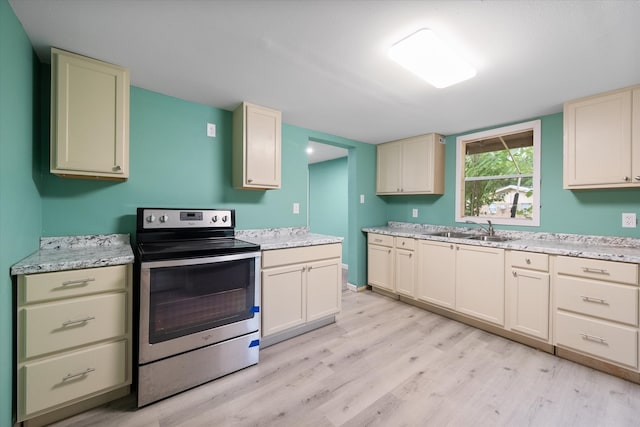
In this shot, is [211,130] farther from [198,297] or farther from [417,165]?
[417,165]

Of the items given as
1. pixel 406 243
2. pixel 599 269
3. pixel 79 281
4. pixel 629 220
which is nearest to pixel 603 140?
pixel 629 220

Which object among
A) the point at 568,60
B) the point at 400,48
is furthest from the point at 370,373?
the point at 568,60

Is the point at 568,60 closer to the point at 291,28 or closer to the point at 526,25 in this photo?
the point at 526,25

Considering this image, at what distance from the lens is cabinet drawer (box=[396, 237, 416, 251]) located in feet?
10.8

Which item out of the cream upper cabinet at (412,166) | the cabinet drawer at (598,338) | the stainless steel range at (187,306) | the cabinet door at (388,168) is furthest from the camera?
the cabinet door at (388,168)

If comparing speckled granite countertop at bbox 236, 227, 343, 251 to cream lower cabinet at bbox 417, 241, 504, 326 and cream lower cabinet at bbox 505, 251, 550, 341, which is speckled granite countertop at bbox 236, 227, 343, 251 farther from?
cream lower cabinet at bbox 505, 251, 550, 341

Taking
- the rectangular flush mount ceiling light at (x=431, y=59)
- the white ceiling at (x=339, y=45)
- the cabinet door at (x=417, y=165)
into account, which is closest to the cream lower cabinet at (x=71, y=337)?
the white ceiling at (x=339, y=45)

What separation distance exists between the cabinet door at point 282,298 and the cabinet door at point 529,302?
195cm

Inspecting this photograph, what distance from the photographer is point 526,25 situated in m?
1.41

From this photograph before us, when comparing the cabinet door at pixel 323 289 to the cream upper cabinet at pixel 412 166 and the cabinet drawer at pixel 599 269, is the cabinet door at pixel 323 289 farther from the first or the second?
the cabinet drawer at pixel 599 269

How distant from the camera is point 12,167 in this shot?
138cm

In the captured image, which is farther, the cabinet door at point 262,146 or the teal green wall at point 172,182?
the cabinet door at point 262,146

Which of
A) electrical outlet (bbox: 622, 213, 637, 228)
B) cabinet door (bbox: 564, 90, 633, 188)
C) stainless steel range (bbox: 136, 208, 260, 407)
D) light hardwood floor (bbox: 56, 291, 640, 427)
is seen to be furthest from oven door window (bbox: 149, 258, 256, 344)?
electrical outlet (bbox: 622, 213, 637, 228)

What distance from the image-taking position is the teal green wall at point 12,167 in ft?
4.13
